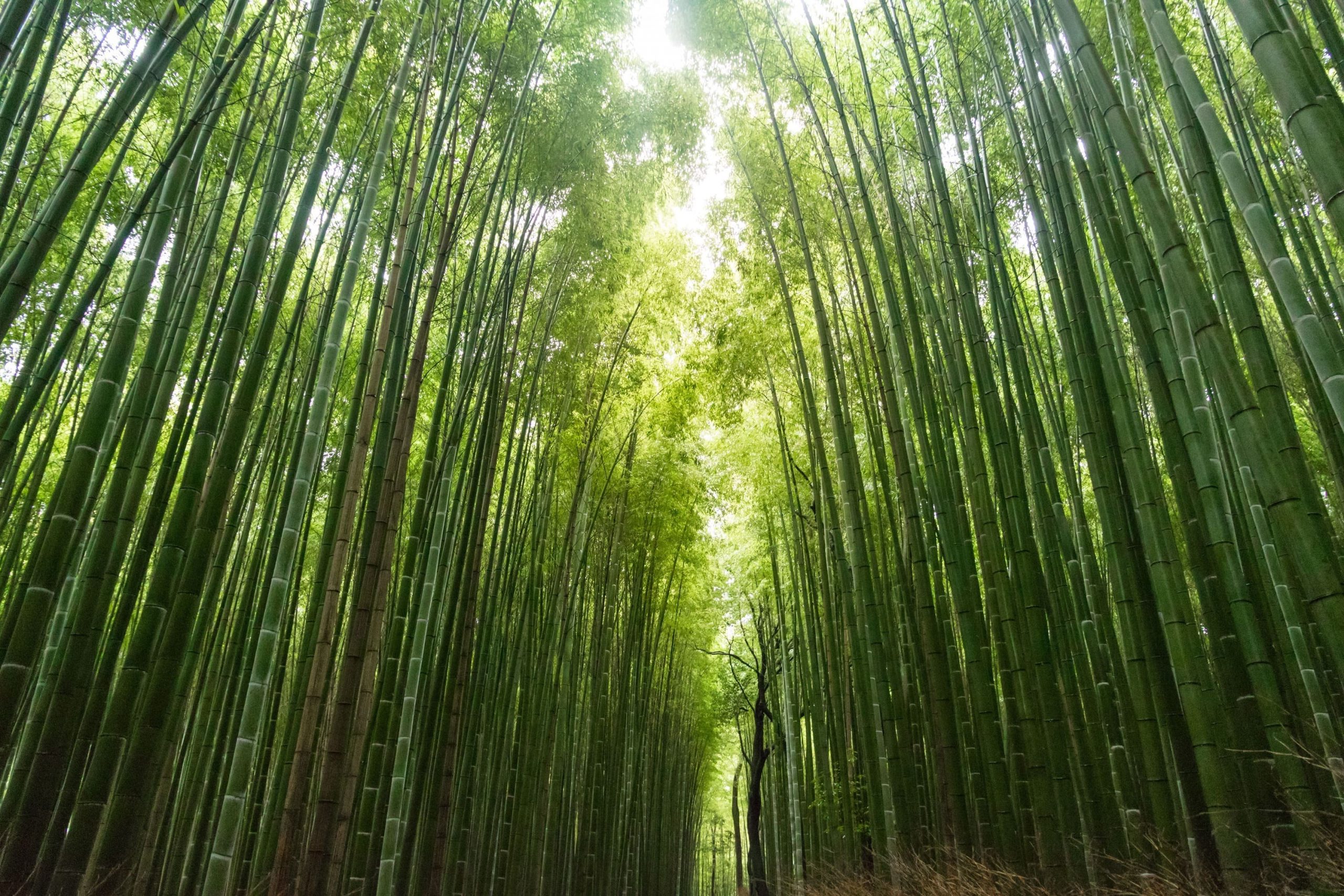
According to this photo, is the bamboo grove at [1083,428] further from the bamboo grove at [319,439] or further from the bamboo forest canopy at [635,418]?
the bamboo grove at [319,439]

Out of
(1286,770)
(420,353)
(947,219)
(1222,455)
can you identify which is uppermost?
(947,219)

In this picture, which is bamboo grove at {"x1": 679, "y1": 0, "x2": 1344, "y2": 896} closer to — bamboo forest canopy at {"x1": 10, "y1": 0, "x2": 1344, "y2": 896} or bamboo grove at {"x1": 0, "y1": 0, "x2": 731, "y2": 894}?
bamboo forest canopy at {"x1": 10, "y1": 0, "x2": 1344, "y2": 896}

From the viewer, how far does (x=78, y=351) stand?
14.0 feet

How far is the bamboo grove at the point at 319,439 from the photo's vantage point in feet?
6.15

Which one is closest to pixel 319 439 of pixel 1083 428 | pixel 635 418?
pixel 1083 428

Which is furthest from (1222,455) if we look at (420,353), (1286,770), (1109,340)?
(420,353)

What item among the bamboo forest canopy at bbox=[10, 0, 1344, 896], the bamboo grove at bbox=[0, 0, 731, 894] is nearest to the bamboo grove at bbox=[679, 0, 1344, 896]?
the bamboo forest canopy at bbox=[10, 0, 1344, 896]

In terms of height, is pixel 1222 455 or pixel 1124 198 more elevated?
pixel 1124 198

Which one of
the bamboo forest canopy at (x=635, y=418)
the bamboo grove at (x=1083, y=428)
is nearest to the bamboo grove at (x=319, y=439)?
the bamboo forest canopy at (x=635, y=418)

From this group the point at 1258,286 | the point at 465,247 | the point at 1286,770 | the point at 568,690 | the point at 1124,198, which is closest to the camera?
the point at 1286,770

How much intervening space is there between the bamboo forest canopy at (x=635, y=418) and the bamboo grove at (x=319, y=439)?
29 millimetres

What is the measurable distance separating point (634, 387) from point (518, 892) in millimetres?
4338

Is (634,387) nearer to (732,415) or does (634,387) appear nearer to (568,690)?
(732,415)

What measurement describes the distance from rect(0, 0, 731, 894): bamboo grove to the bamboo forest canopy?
0.10 ft
